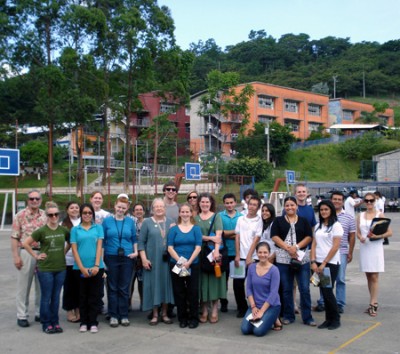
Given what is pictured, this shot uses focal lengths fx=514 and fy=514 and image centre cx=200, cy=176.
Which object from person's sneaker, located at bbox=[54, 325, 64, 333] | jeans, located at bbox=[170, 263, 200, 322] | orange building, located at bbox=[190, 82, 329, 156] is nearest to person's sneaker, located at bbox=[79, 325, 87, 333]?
person's sneaker, located at bbox=[54, 325, 64, 333]

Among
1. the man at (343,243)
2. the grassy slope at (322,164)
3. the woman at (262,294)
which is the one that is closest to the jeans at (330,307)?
the woman at (262,294)

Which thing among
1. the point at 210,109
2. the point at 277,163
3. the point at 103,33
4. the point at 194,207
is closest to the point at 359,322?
the point at 194,207

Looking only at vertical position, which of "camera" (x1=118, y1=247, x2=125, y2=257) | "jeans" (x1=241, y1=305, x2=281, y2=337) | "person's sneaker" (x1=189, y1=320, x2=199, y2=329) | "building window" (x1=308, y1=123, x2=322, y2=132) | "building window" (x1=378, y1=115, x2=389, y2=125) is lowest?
"person's sneaker" (x1=189, y1=320, x2=199, y2=329)

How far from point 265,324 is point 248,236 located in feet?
4.23

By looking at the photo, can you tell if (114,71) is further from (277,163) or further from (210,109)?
(277,163)

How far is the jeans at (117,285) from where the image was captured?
22.1 ft

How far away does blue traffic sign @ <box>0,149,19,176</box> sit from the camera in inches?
946

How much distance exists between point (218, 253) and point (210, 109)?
44927 millimetres

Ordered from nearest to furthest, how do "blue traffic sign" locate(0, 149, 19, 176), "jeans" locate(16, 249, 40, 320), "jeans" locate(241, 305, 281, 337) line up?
"jeans" locate(241, 305, 281, 337), "jeans" locate(16, 249, 40, 320), "blue traffic sign" locate(0, 149, 19, 176)

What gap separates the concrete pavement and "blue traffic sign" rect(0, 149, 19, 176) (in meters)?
17.8

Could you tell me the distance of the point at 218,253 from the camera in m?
6.84

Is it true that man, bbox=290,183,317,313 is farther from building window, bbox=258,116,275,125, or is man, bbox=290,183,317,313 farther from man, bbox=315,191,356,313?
building window, bbox=258,116,275,125

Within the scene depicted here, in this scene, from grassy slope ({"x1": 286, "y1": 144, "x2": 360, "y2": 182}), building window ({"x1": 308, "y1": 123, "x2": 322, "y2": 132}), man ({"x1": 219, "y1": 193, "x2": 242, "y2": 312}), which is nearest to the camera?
man ({"x1": 219, "y1": 193, "x2": 242, "y2": 312})

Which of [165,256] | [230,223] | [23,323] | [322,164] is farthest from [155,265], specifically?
[322,164]
